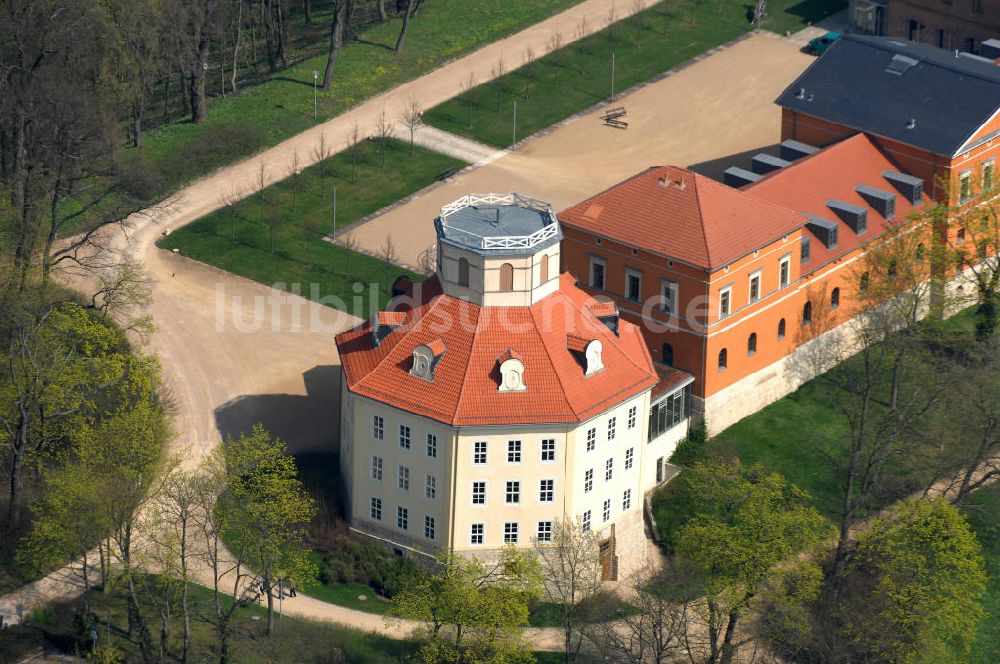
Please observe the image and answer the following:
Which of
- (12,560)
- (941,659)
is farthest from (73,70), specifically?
(941,659)

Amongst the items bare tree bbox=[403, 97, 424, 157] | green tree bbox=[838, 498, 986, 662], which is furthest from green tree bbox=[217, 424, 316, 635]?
bare tree bbox=[403, 97, 424, 157]

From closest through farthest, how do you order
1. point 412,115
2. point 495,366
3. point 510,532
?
1. point 495,366
2. point 510,532
3. point 412,115

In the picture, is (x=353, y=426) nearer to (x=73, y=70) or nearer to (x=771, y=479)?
(x=771, y=479)

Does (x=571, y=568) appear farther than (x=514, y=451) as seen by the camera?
No

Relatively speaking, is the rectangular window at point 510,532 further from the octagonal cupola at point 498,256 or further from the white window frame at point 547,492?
the octagonal cupola at point 498,256

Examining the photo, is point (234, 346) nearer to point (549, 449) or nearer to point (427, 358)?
point (427, 358)

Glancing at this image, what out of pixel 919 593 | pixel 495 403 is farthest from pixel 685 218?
pixel 919 593
